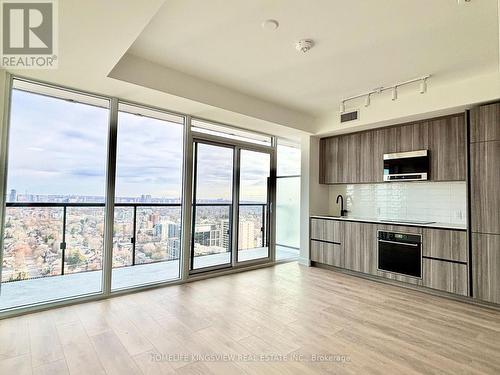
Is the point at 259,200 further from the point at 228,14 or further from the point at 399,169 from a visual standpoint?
the point at 228,14

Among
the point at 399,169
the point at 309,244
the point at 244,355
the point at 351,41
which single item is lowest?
the point at 244,355

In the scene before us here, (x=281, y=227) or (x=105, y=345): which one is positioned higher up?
(x=281, y=227)

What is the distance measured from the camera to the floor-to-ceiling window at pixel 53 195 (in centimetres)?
306

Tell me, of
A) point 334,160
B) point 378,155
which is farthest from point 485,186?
point 334,160

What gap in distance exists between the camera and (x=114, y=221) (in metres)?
3.71

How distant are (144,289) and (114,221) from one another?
103 cm

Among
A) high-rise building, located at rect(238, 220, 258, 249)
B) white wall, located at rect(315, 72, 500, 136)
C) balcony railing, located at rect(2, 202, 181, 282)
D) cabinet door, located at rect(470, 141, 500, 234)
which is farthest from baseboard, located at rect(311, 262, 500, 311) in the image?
balcony railing, located at rect(2, 202, 181, 282)

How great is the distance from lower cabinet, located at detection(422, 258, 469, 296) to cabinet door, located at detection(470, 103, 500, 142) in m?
1.63

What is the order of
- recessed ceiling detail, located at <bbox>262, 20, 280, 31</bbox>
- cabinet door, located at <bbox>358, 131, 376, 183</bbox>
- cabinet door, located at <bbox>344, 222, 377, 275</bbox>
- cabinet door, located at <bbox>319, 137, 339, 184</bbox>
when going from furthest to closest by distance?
cabinet door, located at <bbox>319, 137, 339, 184</bbox>
cabinet door, located at <bbox>358, 131, 376, 183</bbox>
cabinet door, located at <bbox>344, 222, 377, 275</bbox>
recessed ceiling detail, located at <bbox>262, 20, 280, 31</bbox>

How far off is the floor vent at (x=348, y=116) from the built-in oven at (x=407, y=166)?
2.69ft

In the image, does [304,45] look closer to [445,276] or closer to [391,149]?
[391,149]

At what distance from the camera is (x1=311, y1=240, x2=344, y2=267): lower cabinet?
4.95 metres

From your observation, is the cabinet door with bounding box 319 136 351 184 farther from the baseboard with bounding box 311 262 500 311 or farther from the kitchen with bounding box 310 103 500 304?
the baseboard with bounding box 311 262 500 311

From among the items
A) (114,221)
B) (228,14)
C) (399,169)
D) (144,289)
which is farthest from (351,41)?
(144,289)
